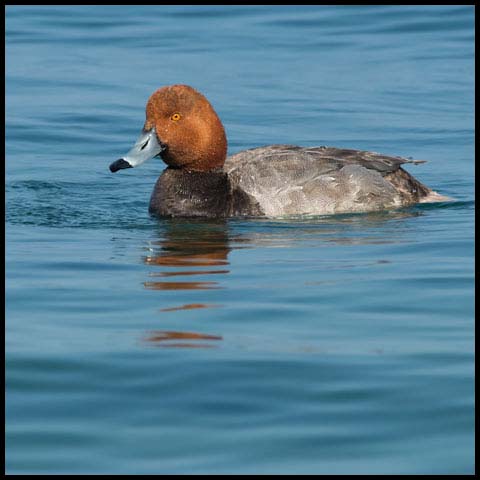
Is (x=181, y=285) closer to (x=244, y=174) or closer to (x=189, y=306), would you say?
(x=189, y=306)

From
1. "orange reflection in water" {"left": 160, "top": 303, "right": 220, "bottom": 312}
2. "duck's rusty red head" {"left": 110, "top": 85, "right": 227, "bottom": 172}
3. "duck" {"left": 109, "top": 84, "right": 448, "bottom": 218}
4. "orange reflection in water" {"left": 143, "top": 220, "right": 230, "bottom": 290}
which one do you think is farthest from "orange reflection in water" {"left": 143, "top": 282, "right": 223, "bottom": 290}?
"duck's rusty red head" {"left": 110, "top": 85, "right": 227, "bottom": 172}

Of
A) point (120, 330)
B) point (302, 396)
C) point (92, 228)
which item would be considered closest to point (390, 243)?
point (92, 228)

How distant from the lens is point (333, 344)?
6.66 m

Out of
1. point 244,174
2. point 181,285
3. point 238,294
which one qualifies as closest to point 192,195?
point 244,174

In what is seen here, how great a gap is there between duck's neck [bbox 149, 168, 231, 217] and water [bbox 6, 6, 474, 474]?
0.65 feet

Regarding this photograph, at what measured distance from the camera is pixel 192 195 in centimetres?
1033

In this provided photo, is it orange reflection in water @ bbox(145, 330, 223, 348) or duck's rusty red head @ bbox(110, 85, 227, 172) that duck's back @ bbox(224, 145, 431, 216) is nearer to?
duck's rusty red head @ bbox(110, 85, 227, 172)

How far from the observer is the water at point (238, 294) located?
543 centimetres

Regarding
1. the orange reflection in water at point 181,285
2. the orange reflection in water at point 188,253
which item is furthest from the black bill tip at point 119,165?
the orange reflection in water at point 181,285

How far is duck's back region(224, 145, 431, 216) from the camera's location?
10.2m

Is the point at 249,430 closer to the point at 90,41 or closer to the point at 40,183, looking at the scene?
the point at 40,183

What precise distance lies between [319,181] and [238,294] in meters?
2.78

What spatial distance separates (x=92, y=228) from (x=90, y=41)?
8498 mm

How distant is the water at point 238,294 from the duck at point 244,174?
0.21m
